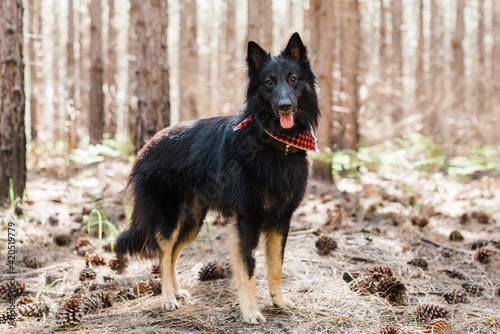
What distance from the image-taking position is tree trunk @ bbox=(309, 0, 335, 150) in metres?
7.95

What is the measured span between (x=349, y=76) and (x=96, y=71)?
7730 millimetres

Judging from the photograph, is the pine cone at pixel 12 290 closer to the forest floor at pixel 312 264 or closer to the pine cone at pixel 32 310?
the forest floor at pixel 312 264

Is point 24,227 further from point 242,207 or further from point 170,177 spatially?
point 242,207

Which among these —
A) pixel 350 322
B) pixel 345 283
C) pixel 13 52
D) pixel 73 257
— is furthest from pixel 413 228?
pixel 13 52

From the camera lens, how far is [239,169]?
326cm

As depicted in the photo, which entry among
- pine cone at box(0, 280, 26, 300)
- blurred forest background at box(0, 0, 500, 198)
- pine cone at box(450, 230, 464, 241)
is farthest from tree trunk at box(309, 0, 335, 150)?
pine cone at box(0, 280, 26, 300)

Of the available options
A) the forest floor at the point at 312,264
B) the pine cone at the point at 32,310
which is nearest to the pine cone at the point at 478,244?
the forest floor at the point at 312,264

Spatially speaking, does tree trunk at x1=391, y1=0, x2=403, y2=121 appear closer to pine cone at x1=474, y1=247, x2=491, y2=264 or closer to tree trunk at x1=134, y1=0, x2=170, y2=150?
tree trunk at x1=134, y1=0, x2=170, y2=150

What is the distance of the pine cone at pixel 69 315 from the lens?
9.88 feet

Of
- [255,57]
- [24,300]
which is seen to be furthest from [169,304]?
[255,57]

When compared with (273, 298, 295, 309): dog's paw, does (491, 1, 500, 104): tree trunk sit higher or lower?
higher

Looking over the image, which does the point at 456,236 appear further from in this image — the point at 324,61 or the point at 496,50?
the point at 496,50

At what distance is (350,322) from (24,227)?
13.6 feet

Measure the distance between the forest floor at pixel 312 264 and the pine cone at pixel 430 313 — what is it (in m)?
0.07
